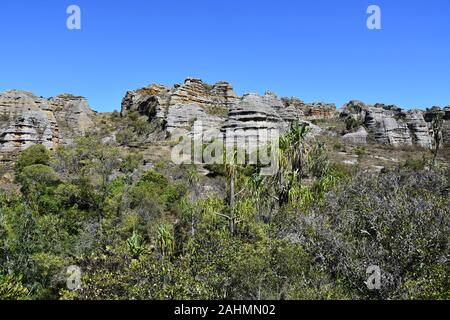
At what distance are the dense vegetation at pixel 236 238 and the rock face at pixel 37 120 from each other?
20452mm

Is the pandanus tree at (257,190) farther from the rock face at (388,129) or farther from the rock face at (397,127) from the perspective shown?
the rock face at (388,129)

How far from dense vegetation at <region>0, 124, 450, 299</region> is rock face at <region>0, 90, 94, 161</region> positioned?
20.5 metres

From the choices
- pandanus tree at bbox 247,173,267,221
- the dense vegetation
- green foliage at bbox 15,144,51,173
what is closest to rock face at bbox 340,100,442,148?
the dense vegetation

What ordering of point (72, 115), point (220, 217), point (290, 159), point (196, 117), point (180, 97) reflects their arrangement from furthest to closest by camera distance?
1. point (72, 115)
2. point (180, 97)
3. point (196, 117)
4. point (290, 159)
5. point (220, 217)

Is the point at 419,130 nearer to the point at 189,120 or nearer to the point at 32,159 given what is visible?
the point at 189,120

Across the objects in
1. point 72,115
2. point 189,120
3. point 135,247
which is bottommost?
point 135,247

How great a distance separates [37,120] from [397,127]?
6020cm

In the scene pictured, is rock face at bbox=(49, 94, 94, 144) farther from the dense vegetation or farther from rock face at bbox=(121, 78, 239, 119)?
the dense vegetation

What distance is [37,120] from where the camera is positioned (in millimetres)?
58219

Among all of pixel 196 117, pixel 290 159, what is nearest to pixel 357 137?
pixel 196 117

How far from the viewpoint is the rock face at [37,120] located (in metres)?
55.3

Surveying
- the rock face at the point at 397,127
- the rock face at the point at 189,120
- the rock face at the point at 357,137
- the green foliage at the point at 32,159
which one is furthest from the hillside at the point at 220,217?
the rock face at the point at 357,137

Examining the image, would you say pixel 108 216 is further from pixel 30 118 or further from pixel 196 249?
pixel 30 118
